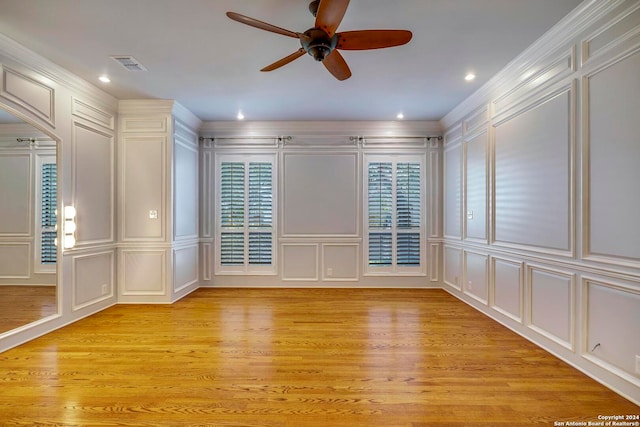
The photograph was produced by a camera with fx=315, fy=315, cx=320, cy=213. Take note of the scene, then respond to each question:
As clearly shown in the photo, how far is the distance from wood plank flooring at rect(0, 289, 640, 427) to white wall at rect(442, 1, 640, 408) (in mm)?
334

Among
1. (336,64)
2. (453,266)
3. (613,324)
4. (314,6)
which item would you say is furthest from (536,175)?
(314,6)

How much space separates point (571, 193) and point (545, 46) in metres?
1.41

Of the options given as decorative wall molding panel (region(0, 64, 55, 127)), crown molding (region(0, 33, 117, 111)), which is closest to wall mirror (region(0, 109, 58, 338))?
decorative wall molding panel (region(0, 64, 55, 127))

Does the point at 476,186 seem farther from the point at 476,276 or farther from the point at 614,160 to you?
the point at 614,160

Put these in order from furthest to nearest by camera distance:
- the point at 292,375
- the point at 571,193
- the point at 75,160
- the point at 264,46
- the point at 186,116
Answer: the point at 186,116, the point at 75,160, the point at 264,46, the point at 571,193, the point at 292,375

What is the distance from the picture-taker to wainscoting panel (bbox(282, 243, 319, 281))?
5621 millimetres

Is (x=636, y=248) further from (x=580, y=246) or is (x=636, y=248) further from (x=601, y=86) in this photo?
(x=601, y=86)

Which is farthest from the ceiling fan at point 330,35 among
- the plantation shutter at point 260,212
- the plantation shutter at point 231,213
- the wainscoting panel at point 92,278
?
the wainscoting panel at point 92,278

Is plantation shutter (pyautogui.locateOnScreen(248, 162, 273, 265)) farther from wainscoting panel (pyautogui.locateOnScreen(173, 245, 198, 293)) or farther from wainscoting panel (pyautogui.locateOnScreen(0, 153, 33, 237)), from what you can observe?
wainscoting panel (pyautogui.locateOnScreen(0, 153, 33, 237))

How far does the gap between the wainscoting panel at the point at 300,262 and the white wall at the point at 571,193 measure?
2.68m

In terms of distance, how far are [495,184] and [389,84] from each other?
1792 millimetres

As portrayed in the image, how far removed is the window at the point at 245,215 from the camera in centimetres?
561

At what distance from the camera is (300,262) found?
5629 millimetres

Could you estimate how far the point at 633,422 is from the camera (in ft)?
6.37
